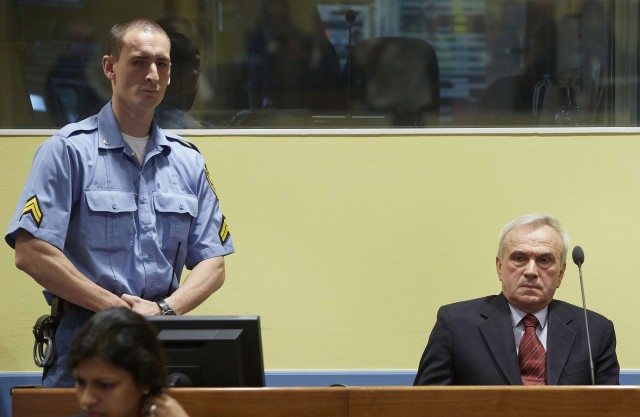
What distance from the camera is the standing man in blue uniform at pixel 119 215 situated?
270 centimetres

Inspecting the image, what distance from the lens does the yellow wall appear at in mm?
3996

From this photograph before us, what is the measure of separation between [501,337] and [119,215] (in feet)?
3.52

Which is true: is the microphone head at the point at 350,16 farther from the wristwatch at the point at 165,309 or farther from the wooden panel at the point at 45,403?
the wooden panel at the point at 45,403

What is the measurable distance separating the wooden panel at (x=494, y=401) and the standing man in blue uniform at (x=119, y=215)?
0.76 m

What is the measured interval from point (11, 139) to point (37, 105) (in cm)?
17

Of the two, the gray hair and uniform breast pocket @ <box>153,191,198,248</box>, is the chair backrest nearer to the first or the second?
the gray hair

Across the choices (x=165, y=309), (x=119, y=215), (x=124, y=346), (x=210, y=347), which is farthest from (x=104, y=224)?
(x=124, y=346)

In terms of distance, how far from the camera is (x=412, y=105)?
4.08 metres

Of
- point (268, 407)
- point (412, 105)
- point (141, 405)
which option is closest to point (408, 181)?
point (412, 105)

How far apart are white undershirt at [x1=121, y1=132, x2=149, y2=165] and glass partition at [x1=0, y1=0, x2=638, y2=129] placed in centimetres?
120

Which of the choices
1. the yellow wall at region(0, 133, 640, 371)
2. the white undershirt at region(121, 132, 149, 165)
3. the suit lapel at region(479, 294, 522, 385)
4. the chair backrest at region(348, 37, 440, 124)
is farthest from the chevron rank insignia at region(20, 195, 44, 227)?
the chair backrest at region(348, 37, 440, 124)

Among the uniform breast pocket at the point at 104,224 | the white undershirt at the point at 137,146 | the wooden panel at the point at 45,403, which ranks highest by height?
the white undershirt at the point at 137,146

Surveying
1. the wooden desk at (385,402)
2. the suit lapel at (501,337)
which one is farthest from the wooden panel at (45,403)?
the suit lapel at (501,337)

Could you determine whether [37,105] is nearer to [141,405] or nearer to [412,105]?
[412,105]
